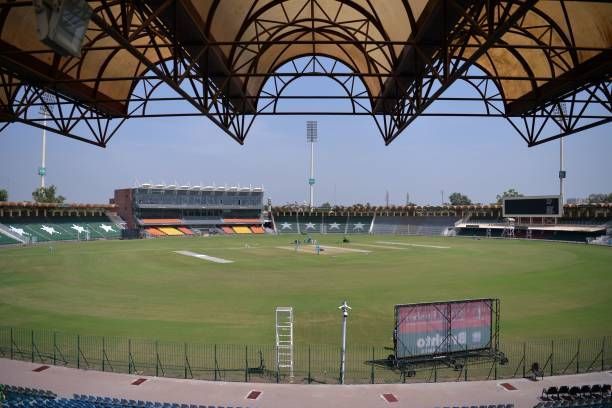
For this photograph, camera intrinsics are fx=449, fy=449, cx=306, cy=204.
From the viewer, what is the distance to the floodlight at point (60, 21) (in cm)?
710

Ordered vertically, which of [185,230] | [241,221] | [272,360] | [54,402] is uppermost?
[241,221]

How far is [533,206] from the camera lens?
243 feet

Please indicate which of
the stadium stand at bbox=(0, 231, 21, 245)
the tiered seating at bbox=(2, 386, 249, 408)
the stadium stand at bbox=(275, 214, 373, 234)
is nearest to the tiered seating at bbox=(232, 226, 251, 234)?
the stadium stand at bbox=(275, 214, 373, 234)

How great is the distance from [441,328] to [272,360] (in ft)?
21.0

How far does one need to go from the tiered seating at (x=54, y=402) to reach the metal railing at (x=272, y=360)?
2.56 m

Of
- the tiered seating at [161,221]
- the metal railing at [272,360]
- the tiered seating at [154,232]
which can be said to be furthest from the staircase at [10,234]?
the metal railing at [272,360]

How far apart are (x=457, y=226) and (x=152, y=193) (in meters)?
71.0

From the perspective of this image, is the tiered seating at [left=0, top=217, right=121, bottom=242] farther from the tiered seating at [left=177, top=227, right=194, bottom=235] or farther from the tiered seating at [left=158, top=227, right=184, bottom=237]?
the tiered seating at [left=177, top=227, right=194, bottom=235]

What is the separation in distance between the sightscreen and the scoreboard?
203 feet

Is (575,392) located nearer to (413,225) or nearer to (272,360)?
(272,360)

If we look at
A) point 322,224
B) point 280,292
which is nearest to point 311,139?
point 322,224

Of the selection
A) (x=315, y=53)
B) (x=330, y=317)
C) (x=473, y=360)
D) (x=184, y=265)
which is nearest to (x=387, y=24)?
(x=315, y=53)

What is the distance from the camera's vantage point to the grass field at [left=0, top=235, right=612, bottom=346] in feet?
68.3

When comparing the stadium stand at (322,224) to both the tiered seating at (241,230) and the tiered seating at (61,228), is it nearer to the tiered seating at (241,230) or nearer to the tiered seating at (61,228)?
the tiered seating at (241,230)
